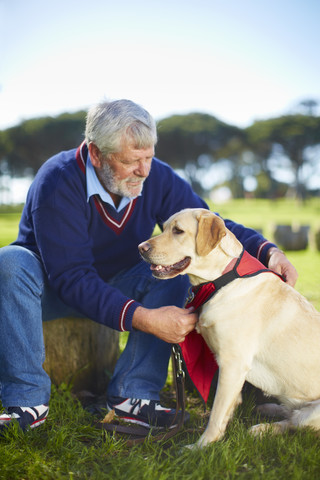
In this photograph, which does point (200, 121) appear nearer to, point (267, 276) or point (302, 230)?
point (302, 230)

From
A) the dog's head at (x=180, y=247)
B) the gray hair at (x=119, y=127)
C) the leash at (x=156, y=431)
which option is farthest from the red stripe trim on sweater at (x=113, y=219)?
the leash at (x=156, y=431)

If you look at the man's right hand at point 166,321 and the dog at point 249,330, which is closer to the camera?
the dog at point 249,330

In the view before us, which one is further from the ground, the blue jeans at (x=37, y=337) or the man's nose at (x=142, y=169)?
the man's nose at (x=142, y=169)

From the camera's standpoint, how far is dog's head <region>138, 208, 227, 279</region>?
244 centimetres

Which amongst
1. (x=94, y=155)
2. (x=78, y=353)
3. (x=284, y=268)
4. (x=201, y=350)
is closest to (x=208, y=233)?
(x=284, y=268)

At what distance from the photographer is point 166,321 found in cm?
247

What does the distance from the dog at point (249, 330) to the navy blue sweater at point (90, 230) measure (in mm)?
441

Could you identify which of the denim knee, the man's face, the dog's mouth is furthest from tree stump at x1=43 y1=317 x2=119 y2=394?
the man's face

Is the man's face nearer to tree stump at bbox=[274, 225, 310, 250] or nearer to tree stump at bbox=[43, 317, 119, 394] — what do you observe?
tree stump at bbox=[43, 317, 119, 394]

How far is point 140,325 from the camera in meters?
2.50

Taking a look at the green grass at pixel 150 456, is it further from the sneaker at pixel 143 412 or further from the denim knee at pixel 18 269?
the denim knee at pixel 18 269

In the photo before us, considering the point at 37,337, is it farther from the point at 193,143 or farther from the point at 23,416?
the point at 193,143

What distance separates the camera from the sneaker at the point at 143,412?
2688 mm

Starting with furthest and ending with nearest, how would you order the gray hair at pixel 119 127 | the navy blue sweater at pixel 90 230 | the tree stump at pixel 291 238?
the tree stump at pixel 291 238 < the gray hair at pixel 119 127 < the navy blue sweater at pixel 90 230
